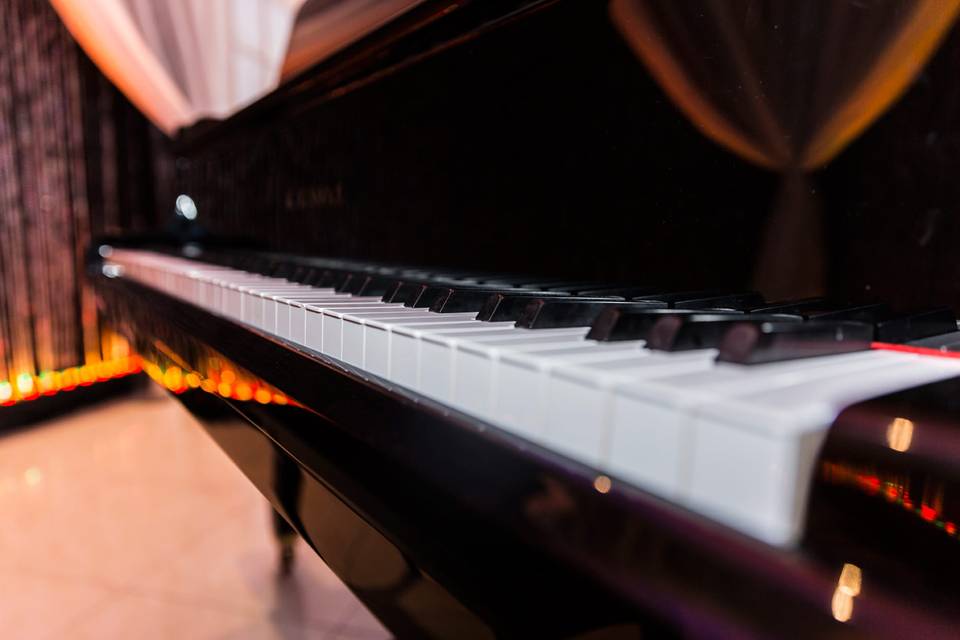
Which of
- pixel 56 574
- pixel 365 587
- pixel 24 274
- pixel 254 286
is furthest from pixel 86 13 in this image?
pixel 365 587

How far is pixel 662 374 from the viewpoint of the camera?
0.92 ft

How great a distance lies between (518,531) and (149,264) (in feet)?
3.89

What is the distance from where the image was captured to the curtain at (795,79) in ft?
1.76

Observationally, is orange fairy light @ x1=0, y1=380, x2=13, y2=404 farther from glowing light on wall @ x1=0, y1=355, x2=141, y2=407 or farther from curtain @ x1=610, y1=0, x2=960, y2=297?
curtain @ x1=610, y1=0, x2=960, y2=297

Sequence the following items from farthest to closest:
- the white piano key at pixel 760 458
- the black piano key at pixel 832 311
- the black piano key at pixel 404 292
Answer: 1. the black piano key at pixel 404 292
2. the black piano key at pixel 832 311
3. the white piano key at pixel 760 458

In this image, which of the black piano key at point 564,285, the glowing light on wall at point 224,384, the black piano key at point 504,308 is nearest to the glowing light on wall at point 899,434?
the black piano key at point 504,308

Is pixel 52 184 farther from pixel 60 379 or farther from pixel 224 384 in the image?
pixel 224 384

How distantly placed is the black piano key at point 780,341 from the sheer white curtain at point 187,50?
8.34 feet

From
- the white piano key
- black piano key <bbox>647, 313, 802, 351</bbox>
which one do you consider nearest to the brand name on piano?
black piano key <bbox>647, 313, 802, 351</bbox>

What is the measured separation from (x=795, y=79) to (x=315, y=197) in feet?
3.33

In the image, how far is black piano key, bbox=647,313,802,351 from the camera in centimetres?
33

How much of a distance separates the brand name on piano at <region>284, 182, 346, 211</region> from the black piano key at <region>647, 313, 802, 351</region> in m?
0.99

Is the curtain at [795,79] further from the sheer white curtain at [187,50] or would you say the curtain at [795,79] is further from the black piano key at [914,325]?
the sheer white curtain at [187,50]

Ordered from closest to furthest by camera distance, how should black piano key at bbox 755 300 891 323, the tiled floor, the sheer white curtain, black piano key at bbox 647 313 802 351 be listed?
black piano key at bbox 647 313 802 351
black piano key at bbox 755 300 891 323
the tiled floor
the sheer white curtain
